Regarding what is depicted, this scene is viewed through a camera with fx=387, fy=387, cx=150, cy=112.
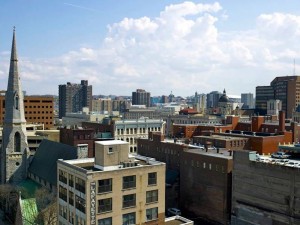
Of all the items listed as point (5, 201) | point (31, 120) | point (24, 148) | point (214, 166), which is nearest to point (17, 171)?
point (24, 148)

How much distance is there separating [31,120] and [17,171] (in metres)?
103

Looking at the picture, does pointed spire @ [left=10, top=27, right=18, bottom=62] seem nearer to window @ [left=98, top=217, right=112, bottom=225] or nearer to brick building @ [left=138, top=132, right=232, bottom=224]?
brick building @ [left=138, top=132, right=232, bottom=224]

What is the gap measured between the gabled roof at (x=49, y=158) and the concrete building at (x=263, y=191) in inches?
1263

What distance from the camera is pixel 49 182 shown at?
78.9 metres

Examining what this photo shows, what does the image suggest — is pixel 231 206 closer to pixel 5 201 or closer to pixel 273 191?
pixel 273 191

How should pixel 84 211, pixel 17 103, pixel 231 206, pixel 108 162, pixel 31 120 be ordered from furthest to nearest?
pixel 31 120
pixel 17 103
pixel 231 206
pixel 108 162
pixel 84 211

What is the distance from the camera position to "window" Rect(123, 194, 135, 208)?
1767 inches

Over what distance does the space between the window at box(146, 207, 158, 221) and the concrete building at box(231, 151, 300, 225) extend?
72.3 ft

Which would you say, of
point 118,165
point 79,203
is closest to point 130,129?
point 118,165

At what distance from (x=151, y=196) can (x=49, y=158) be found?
45.5 m

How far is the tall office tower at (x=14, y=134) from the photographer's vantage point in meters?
89.8

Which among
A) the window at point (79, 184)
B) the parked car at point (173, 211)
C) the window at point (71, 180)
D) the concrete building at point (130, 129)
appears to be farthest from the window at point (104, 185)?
the concrete building at point (130, 129)

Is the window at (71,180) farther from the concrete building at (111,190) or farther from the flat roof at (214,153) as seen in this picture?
the flat roof at (214,153)

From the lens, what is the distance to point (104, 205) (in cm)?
4331
